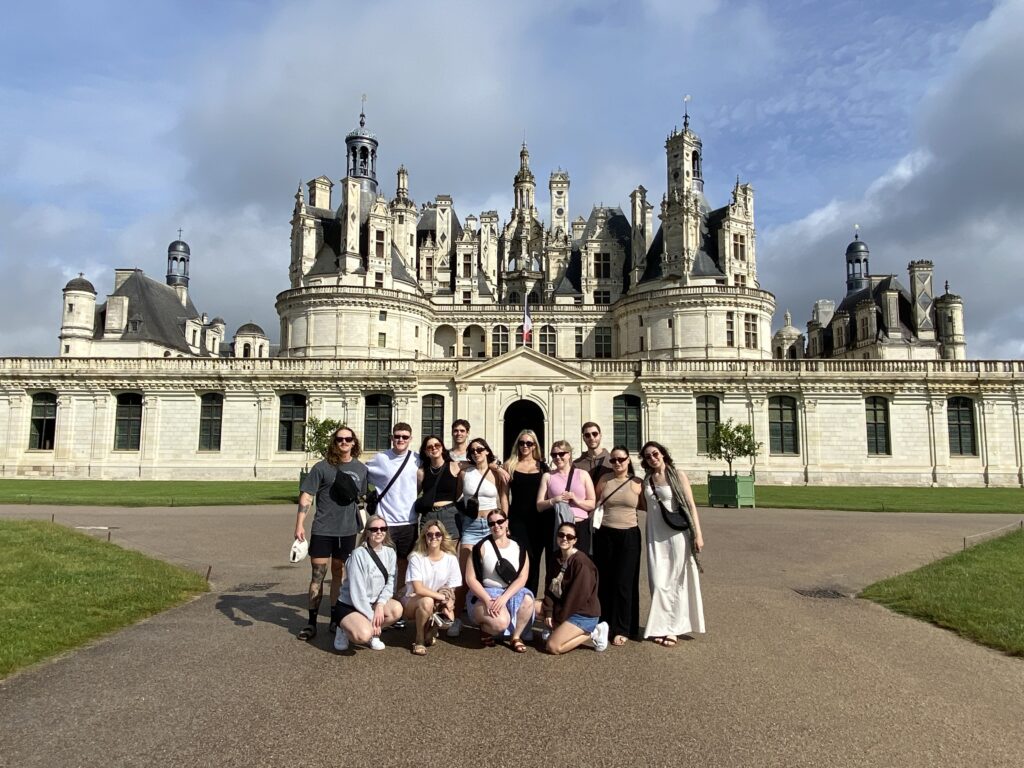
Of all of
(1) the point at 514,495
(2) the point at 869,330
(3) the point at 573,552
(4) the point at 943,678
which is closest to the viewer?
(4) the point at 943,678

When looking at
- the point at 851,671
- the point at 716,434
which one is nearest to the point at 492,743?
the point at 851,671

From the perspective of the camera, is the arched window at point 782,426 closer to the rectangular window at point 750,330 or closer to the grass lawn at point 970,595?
the rectangular window at point 750,330

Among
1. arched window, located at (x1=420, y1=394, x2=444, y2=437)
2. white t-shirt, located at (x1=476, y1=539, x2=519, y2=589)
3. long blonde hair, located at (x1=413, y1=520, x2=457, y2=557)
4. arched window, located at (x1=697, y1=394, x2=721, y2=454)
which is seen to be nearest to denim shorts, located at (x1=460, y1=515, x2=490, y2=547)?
long blonde hair, located at (x1=413, y1=520, x2=457, y2=557)

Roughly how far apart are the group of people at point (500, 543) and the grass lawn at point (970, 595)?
3.27 meters

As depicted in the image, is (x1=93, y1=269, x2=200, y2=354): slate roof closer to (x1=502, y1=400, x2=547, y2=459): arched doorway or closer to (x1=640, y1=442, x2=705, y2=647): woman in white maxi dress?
(x1=502, y1=400, x2=547, y2=459): arched doorway

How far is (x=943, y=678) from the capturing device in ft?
21.5

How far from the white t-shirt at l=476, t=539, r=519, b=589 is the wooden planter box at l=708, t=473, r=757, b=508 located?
63.7 feet

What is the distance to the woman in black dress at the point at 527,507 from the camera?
27.3ft

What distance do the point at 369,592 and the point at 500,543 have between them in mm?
1455

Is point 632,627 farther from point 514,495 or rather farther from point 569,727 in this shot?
point 569,727

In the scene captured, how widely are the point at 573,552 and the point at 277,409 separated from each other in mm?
36873

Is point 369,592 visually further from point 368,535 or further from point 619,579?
point 619,579

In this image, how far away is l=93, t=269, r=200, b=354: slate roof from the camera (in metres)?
55.2

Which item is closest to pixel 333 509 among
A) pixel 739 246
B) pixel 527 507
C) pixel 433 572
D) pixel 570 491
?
pixel 433 572
